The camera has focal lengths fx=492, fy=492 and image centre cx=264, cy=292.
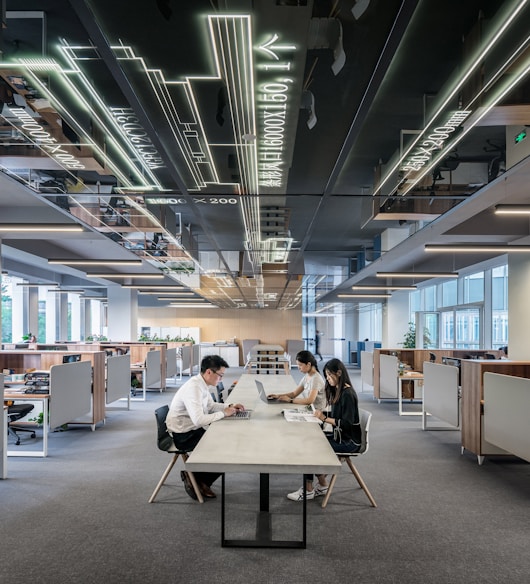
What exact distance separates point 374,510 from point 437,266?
10.2 metres

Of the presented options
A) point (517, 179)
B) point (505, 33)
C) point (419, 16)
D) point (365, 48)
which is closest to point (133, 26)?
point (365, 48)

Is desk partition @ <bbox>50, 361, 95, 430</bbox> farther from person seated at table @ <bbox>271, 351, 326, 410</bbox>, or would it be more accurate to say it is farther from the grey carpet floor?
person seated at table @ <bbox>271, 351, 326, 410</bbox>

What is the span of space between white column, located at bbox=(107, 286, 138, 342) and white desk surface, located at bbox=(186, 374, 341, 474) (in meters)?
12.2

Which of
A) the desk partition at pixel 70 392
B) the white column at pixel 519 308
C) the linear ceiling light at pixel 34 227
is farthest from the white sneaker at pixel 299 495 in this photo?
the white column at pixel 519 308

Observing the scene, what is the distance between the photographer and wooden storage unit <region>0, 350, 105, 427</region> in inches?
305

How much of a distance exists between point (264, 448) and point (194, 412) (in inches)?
46.6

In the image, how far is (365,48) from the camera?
10.7 ft

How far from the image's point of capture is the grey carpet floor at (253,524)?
10.3 ft

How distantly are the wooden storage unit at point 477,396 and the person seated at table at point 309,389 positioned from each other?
2009mm

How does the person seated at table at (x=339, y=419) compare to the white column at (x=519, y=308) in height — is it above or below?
below

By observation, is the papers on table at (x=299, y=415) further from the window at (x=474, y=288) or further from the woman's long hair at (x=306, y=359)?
the window at (x=474, y=288)

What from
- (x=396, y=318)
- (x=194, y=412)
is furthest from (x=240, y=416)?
→ (x=396, y=318)

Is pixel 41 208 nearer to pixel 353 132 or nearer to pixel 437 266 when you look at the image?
Answer: pixel 353 132

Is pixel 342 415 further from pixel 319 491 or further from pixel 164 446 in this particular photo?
pixel 164 446
